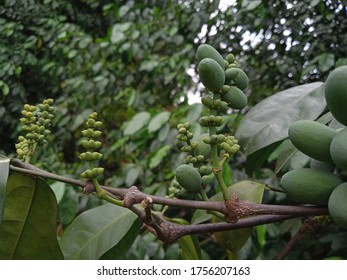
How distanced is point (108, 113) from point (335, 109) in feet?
6.84

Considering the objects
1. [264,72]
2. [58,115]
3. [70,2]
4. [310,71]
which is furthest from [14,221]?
[70,2]

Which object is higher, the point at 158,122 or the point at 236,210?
the point at 236,210

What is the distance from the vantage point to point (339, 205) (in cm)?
37

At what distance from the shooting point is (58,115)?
2334 mm

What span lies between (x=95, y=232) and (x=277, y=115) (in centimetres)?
26

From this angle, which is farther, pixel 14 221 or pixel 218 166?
pixel 14 221

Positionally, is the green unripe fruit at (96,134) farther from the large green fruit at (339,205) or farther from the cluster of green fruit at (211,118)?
the large green fruit at (339,205)

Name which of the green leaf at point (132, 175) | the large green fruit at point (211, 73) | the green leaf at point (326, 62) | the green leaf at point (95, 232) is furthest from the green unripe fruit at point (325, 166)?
the green leaf at point (132, 175)

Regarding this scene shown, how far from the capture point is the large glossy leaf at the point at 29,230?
532mm

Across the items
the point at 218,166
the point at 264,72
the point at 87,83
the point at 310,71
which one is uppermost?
the point at 218,166

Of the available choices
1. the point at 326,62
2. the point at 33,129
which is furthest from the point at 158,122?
the point at 33,129

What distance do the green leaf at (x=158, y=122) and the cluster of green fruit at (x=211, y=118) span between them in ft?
3.49

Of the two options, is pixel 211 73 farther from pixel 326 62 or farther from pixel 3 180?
pixel 326 62

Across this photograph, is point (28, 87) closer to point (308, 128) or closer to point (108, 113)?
point (108, 113)
